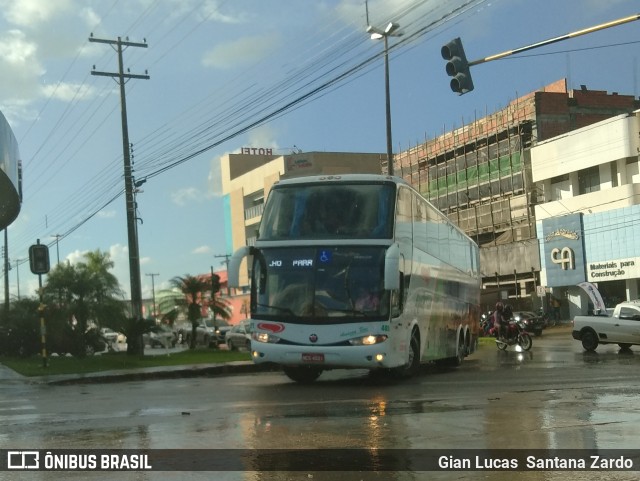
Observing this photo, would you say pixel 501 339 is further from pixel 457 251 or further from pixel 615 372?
pixel 615 372

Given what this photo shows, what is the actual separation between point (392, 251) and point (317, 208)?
194 cm

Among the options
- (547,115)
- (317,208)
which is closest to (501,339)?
(317,208)

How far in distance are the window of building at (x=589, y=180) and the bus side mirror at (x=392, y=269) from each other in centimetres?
4038

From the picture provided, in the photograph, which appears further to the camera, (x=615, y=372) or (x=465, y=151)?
(x=465, y=151)

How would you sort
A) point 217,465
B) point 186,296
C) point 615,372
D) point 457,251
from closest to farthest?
point 217,465 → point 615,372 → point 457,251 → point 186,296

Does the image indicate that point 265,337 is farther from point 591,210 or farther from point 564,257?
point 564,257

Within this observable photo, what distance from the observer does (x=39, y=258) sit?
79.3 ft

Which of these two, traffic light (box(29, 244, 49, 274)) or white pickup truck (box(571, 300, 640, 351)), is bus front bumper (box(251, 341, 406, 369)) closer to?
traffic light (box(29, 244, 49, 274))

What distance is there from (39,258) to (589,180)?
39.3 m

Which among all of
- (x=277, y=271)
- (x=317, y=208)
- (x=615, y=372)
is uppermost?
(x=317, y=208)

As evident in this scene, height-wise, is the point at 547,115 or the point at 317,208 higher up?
the point at 547,115

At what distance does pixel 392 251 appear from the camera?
1558 centimetres

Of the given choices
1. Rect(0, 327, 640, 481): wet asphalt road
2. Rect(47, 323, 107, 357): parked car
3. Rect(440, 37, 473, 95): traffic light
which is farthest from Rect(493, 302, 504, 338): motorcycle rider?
Rect(47, 323, 107, 357): parked car

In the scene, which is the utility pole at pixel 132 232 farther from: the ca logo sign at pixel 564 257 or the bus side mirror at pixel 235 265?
the ca logo sign at pixel 564 257
